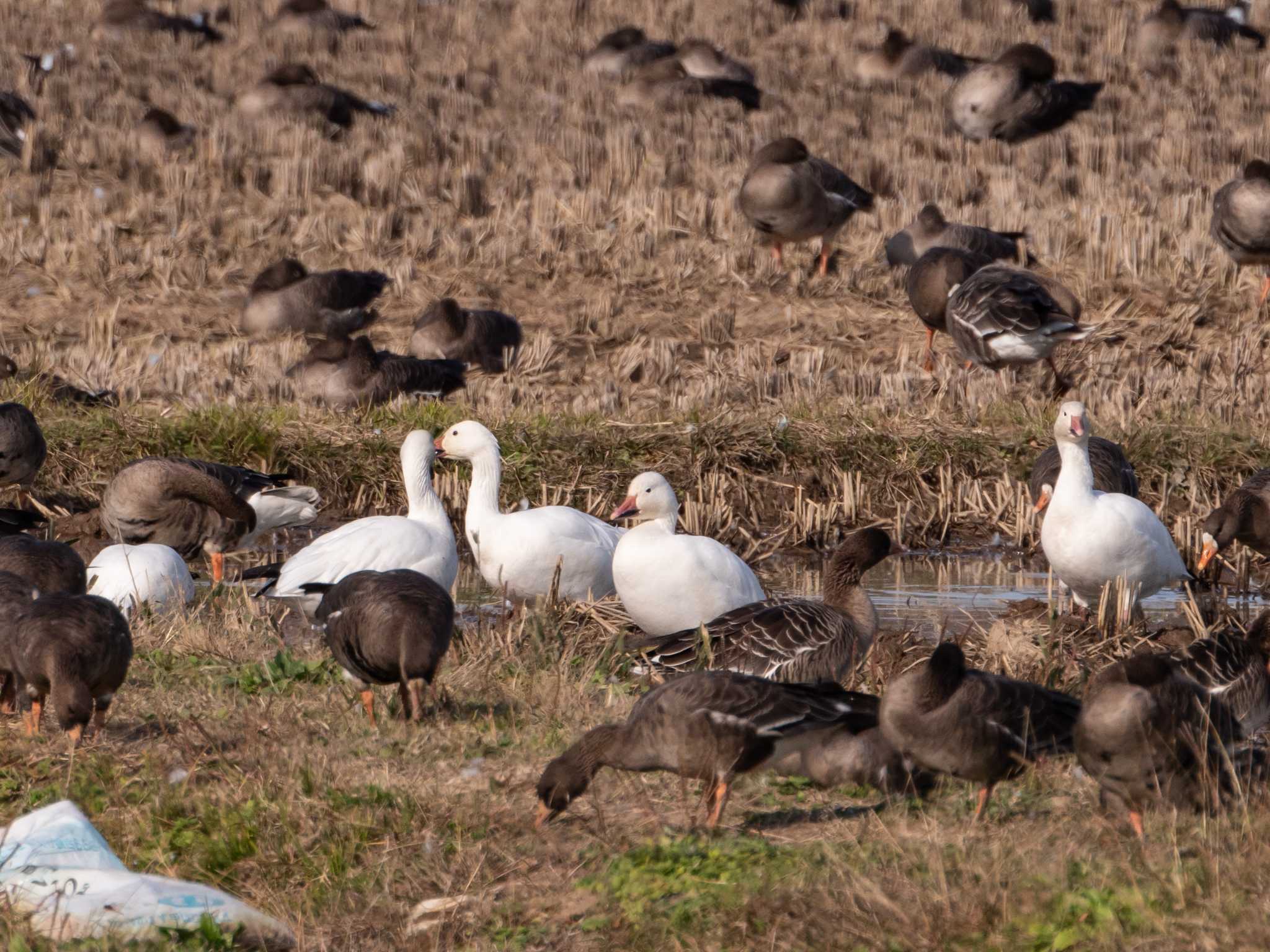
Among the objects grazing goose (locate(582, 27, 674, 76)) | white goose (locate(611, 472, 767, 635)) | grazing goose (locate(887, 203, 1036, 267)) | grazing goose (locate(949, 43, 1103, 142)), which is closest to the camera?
white goose (locate(611, 472, 767, 635))

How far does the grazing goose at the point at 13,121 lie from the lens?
21656mm

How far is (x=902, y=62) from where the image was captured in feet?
Result: 99.6

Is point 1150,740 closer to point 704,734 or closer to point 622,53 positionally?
point 704,734

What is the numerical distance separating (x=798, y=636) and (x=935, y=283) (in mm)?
8593

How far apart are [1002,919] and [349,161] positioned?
1899cm

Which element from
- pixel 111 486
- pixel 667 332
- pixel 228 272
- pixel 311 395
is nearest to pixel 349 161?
pixel 228 272

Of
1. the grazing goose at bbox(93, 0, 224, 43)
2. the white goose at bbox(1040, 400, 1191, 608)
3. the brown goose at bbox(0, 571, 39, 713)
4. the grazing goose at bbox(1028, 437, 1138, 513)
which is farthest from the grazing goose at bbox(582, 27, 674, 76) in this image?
the brown goose at bbox(0, 571, 39, 713)


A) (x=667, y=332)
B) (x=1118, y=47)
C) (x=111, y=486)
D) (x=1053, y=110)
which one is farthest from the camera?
(x=1118, y=47)

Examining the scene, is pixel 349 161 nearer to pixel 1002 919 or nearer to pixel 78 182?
pixel 78 182

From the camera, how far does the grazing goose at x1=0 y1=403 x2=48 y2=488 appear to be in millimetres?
10422

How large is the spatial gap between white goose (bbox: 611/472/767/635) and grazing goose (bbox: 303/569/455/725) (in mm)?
1650

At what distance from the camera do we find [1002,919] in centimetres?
420

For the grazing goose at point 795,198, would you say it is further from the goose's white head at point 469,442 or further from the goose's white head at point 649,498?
the goose's white head at point 649,498

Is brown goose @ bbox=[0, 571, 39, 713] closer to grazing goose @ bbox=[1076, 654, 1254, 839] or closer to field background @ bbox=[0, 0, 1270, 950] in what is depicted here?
field background @ bbox=[0, 0, 1270, 950]
